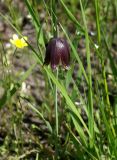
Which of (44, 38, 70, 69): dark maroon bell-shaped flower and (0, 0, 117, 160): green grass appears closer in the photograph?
(44, 38, 70, 69): dark maroon bell-shaped flower

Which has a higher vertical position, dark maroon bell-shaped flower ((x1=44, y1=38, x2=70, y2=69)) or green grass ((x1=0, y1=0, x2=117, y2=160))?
dark maroon bell-shaped flower ((x1=44, y1=38, x2=70, y2=69))

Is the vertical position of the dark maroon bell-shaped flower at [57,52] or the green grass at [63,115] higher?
the dark maroon bell-shaped flower at [57,52]

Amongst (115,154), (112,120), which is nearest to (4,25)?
(112,120)

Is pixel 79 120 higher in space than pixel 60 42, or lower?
lower

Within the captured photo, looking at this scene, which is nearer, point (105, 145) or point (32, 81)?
point (105, 145)

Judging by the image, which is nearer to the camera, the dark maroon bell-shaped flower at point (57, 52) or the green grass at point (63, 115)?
the dark maroon bell-shaped flower at point (57, 52)

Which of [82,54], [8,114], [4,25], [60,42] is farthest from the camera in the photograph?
[4,25]

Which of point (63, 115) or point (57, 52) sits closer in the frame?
point (57, 52)

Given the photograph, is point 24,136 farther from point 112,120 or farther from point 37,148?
point 112,120
